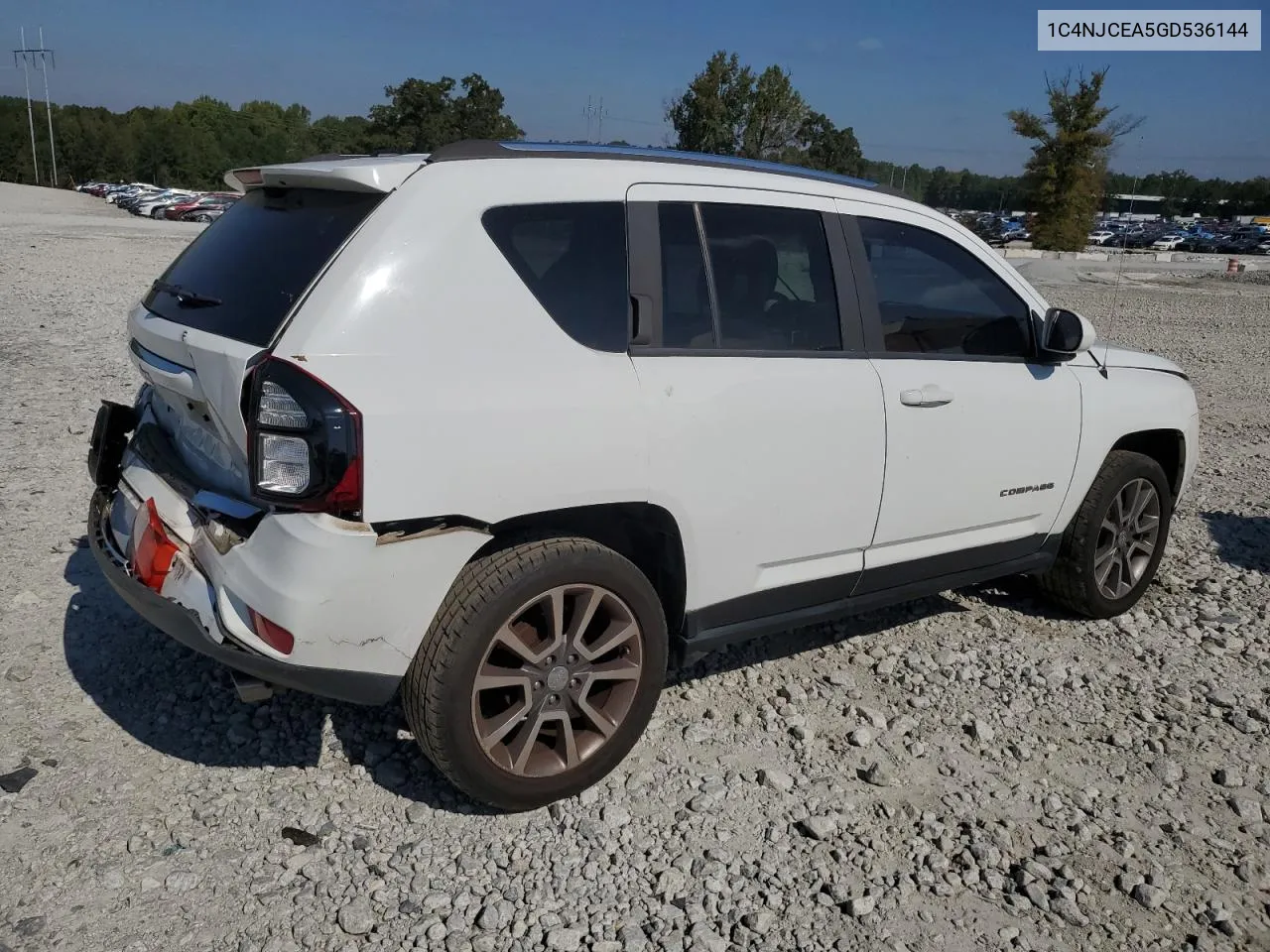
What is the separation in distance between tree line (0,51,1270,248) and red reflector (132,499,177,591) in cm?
164

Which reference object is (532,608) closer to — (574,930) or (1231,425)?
(574,930)

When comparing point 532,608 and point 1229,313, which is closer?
point 532,608

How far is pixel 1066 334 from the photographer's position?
165 inches

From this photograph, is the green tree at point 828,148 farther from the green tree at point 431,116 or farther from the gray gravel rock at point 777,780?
the gray gravel rock at point 777,780

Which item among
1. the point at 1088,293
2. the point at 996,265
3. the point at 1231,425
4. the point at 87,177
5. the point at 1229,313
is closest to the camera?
the point at 996,265

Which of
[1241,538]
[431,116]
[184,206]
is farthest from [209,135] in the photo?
[1241,538]

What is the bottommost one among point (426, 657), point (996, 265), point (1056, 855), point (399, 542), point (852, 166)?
point (1056, 855)

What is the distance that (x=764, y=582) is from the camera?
3.66 m

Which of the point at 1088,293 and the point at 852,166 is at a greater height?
the point at 852,166

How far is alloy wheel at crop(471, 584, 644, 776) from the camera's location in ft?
10.4

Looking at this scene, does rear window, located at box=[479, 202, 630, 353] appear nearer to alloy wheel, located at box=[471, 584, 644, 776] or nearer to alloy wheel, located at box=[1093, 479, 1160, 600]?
alloy wheel, located at box=[471, 584, 644, 776]

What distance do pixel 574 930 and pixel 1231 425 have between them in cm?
899

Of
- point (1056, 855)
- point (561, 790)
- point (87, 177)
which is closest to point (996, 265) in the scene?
point (1056, 855)

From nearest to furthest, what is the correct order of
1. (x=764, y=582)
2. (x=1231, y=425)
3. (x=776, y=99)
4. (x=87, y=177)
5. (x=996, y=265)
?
(x=764, y=582) → (x=996, y=265) → (x=1231, y=425) → (x=776, y=99) → (x=87, y=177)
